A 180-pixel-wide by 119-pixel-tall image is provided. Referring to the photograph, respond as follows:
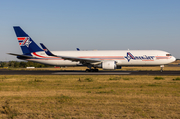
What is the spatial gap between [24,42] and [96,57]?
Answer: 14224mm

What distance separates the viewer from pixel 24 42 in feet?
131

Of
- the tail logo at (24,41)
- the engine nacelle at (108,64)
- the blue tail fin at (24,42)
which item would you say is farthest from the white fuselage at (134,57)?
the tail logo at (24,41)

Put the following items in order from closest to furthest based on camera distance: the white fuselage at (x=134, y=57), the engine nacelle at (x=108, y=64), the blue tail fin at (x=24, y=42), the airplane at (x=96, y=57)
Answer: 1. the engine nacelle at (x=108, y=64)
2. the airplane at (x=96, y=57)
3. the white fuselage at (x=134, y=57)
4. the blue tail fin at (x=24, y=42)

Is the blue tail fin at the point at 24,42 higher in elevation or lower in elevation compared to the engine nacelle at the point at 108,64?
higher

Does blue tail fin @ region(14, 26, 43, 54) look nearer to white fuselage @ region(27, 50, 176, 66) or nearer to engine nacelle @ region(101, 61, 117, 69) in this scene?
white fuselage @ region(27, 50, 176, 66)

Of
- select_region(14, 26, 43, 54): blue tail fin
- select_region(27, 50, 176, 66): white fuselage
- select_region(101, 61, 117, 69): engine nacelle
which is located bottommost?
select_region(101, 61, 117, 69): engine nacelle

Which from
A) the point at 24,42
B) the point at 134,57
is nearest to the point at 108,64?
the point at 134,57

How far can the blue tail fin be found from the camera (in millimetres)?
40000

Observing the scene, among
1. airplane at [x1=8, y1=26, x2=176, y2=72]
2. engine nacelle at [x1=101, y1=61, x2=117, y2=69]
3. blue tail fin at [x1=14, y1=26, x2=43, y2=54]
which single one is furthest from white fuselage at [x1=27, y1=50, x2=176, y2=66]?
blue tail fin at [x1=14, y1=26, x2=43, y2=54]

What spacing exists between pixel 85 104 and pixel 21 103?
325cm

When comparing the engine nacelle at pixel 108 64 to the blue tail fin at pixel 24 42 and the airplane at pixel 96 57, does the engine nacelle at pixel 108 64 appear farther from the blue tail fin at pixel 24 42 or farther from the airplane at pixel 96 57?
the blue tail fin at pixel 24 42

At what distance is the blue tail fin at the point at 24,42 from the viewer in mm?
40000

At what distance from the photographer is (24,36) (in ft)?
132

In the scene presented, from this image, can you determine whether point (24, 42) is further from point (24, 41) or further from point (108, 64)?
point (108, 64)
